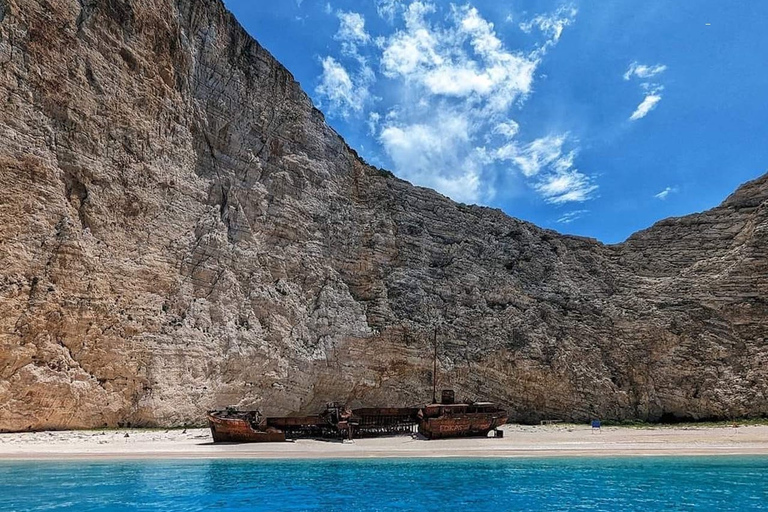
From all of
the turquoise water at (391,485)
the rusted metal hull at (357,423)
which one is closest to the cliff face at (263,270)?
the rusted metal hull at (357,423)

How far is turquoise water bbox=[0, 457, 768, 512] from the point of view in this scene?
10.4 m

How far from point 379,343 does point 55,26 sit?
25.0 metres

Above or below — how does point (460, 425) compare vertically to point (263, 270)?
below

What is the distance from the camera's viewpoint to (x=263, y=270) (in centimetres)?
3014

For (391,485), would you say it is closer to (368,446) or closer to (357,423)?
(368,446)

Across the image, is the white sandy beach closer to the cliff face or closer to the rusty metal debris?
the rusty metal debris

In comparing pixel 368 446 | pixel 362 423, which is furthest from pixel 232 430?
pixel 362 423

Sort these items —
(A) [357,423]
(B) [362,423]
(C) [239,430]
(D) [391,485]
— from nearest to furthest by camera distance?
(D) [391,485] < (C) [239,430] < (A) [357,423] < (B) [362,423]

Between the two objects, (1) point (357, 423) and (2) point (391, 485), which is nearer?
(2) point (391, 485)

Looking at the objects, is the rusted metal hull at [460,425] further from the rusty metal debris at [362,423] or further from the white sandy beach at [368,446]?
the white sandy beach at [368,446]

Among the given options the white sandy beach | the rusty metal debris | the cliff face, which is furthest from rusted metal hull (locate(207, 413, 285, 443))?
the cliff face

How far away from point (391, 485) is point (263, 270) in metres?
19.6

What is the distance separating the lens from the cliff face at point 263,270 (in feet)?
71.7

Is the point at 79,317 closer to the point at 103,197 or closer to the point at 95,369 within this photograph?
the point at 95,369
